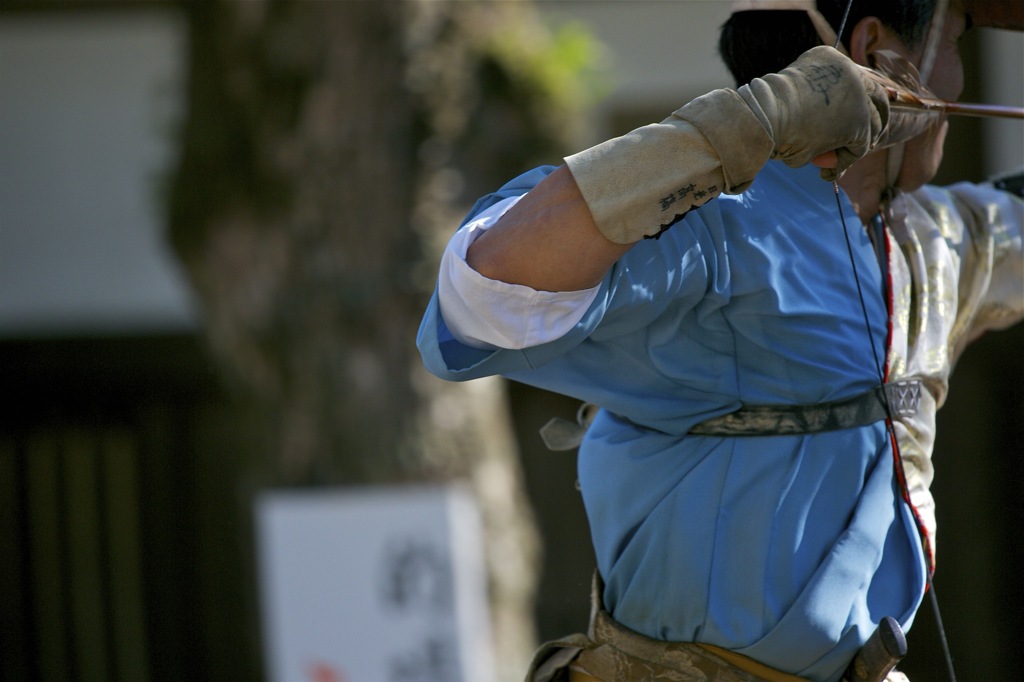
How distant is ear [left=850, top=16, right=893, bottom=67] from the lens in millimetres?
1518

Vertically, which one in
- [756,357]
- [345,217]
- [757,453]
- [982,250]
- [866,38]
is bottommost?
[757,453]

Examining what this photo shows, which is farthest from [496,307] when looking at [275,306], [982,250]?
[275,306]

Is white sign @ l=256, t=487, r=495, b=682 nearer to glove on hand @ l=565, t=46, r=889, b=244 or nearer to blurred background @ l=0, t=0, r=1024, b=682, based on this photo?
blurred background @ l=0, t=0, r=1024, b=682

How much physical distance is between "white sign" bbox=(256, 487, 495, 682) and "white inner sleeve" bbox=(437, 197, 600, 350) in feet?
9.19

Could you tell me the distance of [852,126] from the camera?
1.26 meters

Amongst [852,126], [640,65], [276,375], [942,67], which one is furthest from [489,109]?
[852,126]

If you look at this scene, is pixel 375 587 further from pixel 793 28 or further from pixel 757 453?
pixel 793 28

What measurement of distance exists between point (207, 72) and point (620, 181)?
3.34 m

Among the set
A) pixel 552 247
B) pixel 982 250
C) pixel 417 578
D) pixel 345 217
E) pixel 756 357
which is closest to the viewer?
pixel 552 247

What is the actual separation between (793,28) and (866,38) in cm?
9

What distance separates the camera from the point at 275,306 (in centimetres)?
418

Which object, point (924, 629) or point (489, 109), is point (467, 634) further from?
point (924, 629)

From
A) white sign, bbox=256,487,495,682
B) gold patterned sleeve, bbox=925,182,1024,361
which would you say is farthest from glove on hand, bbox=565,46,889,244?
white sign, bbox=256,487,495,682

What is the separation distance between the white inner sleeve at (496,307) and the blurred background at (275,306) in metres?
2.88
